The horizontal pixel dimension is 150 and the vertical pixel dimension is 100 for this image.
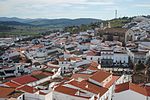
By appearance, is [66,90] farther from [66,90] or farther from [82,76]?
[82,76]

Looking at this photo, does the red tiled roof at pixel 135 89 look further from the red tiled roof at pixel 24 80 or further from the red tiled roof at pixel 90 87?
the red tiled roof at pixel 24 80

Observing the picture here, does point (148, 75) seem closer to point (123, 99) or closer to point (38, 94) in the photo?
point (123, 99)

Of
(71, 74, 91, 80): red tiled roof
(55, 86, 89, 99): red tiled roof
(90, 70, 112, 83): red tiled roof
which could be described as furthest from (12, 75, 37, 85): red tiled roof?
(90, 70, 112, 83): red tiled roof

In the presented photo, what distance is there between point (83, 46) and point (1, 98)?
33732 millimetres

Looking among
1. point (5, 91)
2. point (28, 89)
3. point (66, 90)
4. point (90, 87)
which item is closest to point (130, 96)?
point (90, 87)

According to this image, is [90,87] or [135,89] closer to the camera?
[135,89]

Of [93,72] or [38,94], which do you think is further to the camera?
[93,72]

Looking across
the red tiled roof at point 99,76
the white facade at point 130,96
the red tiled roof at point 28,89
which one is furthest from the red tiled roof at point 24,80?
the white facade at point 130,96

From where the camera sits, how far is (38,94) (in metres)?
22.3

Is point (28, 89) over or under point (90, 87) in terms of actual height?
over

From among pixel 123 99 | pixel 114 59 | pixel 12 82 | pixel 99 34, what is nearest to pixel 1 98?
pixel 12 82

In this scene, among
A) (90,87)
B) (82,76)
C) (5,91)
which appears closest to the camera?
(5,91)

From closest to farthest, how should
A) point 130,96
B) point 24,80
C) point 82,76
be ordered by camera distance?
1. point 130,96
2. point 24,80
3. point 82,76

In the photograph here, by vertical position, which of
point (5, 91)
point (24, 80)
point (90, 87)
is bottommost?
point (90, 87)
